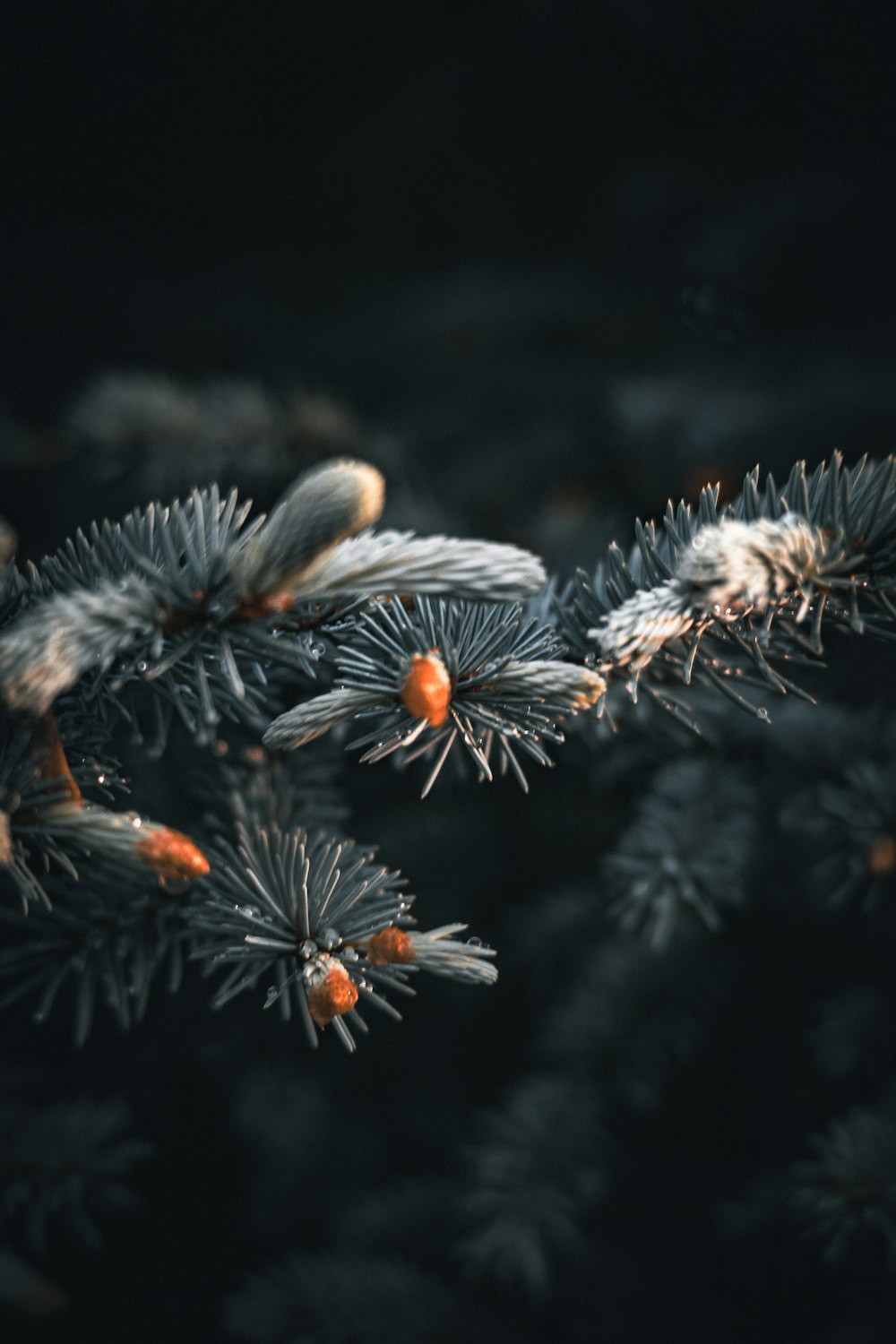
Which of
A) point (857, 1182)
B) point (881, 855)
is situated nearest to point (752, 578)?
point (881, 855)

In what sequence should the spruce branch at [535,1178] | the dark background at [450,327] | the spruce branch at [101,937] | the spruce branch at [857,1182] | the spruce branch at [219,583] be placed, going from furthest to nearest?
the dark background at [450,327]
the spruce branch at [535,1178]
the spruce branch at [857,1182]
the spruce branch at [101,937]
the spruce branch at [219,583]

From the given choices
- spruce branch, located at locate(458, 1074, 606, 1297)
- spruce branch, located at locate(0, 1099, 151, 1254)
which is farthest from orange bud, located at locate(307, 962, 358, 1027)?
spruce branch, located at locate(458, 1074, 606, 1297)

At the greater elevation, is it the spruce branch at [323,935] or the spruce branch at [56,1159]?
the spruce branch at [323,935]

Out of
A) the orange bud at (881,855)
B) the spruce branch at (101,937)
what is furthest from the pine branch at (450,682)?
the orange bud at (881,855)

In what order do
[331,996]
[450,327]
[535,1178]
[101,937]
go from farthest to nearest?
[450,327], [535,1178], [101,937], [331,996]

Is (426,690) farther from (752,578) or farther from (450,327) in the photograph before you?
(450,327)

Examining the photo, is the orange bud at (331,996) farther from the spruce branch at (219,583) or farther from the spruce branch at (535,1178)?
the spruce branch at (535,1178)
